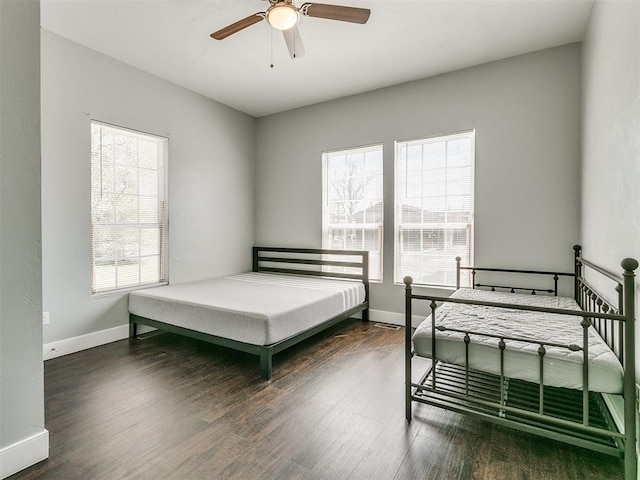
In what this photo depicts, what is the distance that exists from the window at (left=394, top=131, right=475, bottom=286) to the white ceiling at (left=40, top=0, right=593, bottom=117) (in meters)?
0.84

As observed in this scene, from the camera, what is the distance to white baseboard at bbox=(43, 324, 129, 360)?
294 centimetres

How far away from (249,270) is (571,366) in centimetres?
416

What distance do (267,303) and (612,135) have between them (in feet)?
8.83

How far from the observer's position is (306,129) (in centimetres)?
469

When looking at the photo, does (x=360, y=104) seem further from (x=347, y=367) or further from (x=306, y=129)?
(x=347, y=367)

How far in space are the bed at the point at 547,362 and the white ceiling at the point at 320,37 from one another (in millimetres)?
2093

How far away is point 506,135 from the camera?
3.40m

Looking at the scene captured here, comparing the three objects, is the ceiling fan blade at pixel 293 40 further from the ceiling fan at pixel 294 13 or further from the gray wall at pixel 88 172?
the gray wall at pixel 88 172

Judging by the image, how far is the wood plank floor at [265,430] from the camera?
63.1 inches

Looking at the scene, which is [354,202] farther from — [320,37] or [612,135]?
[612,135]

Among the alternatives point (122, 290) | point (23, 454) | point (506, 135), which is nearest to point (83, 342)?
point (122, 290)

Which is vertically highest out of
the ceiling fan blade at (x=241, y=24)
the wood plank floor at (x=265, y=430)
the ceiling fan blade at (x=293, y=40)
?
the ceiling fan blade at (x=241, y=24)

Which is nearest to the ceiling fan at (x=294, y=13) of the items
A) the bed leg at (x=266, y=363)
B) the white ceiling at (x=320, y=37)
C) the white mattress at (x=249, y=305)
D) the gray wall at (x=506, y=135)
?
the white ceiling at (x=320, y=37)

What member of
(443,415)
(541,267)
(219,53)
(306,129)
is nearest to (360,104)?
(306,129)
